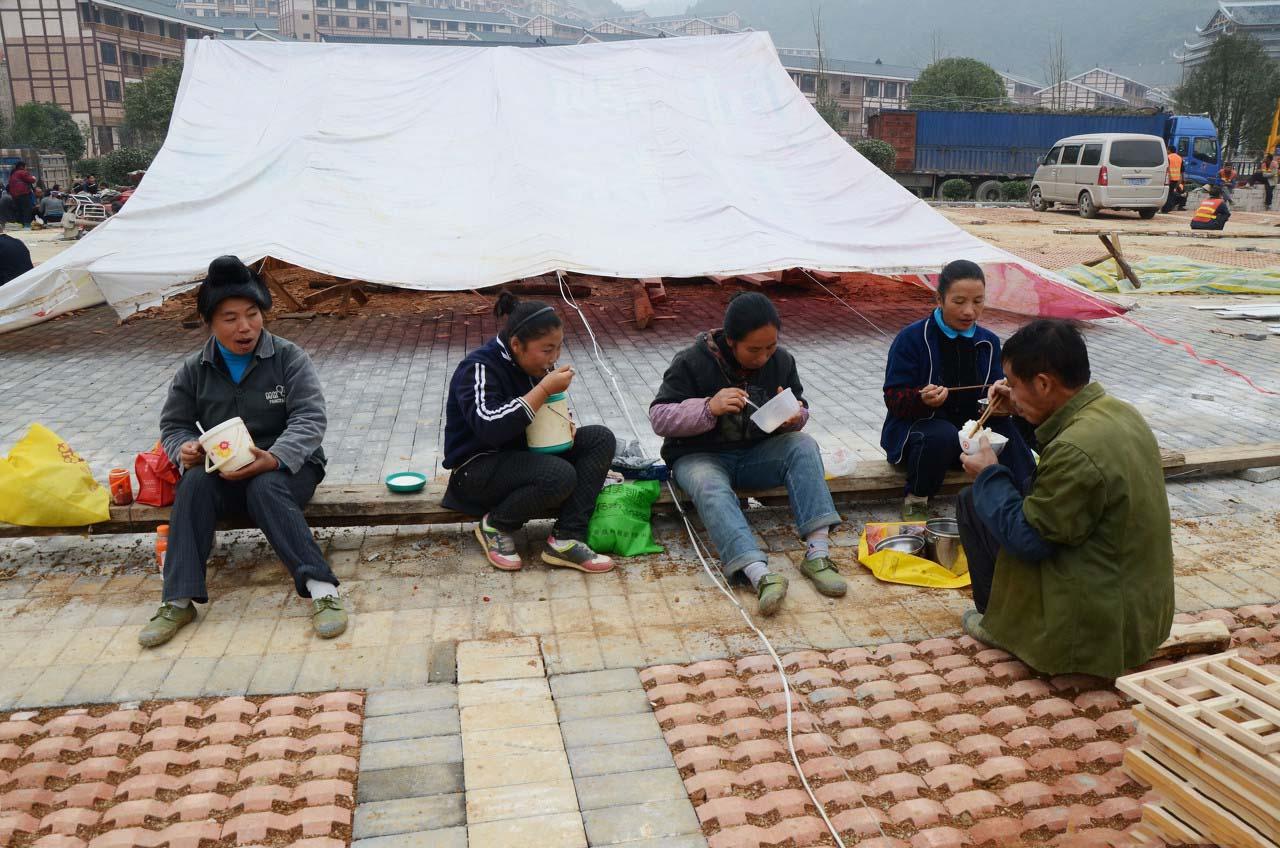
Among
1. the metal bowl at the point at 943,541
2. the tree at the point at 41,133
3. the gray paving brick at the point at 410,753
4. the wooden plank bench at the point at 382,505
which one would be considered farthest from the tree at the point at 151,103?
the gray paving brick at the point at 410,753

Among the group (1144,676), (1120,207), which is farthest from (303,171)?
(1120,207)

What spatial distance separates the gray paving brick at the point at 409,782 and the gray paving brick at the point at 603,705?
0.36 meters

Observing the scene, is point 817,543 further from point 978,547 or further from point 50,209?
point 50,209

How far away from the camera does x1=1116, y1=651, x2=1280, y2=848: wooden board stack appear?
1801 mm

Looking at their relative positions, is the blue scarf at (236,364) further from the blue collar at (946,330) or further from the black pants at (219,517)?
the blue collar at (946,330)

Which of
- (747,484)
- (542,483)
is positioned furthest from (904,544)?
(542,483)

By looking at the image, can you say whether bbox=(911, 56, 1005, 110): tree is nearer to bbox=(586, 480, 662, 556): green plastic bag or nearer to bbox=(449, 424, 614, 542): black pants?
bbox=(586, 480, 662, 556): green plastic bag

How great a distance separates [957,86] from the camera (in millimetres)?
42531

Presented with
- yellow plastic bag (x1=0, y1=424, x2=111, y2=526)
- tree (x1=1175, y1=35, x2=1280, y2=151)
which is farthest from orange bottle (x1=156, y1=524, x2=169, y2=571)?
tree (x1=1175, y1=35, x2=1280, y2=151)

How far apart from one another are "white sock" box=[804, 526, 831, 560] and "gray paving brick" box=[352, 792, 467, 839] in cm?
161

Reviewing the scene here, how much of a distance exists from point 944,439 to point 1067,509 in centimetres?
138

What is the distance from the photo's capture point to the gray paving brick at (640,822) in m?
2.11

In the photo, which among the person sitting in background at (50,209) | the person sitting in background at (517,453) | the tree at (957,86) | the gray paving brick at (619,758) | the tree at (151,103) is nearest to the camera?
the gray paving brick at (619,758)

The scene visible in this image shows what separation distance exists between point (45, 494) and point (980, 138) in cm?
2576
